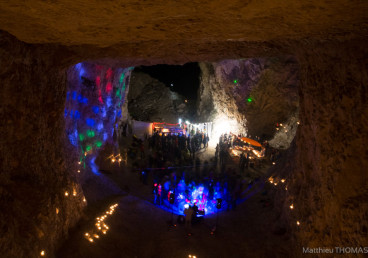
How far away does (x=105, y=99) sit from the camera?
42.2 ft

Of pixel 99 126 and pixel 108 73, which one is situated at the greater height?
pixel 108 73

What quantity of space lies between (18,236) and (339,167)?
6.54 meters

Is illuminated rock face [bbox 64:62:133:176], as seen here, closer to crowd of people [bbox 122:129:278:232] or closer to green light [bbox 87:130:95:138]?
Answer: green light [bbox 87:130:95:138]

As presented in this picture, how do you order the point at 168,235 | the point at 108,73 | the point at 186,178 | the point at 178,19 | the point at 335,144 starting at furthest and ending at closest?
the point at 108,73 → the point at 186,178 → the point at 168,235 → the point at 335,144 → the point at 178,19

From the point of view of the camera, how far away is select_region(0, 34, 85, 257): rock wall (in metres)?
4.45

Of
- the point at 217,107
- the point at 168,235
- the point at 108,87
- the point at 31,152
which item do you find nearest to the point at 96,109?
the point at 108,87

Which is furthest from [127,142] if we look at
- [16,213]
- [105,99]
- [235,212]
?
[16,213]

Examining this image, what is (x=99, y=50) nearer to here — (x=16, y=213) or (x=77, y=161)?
(x=16, y=213)

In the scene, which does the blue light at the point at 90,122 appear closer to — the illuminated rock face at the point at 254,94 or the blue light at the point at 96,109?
the blue light at the point at 96,109

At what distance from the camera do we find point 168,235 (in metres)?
7.92

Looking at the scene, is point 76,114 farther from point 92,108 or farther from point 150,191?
point 150,191

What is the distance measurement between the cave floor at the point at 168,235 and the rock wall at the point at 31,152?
1.05 m

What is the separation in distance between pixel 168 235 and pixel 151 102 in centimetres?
2292

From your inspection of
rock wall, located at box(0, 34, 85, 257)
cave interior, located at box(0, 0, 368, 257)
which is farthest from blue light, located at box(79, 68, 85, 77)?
rock wall, located at box(0, 34, 85, 257)
